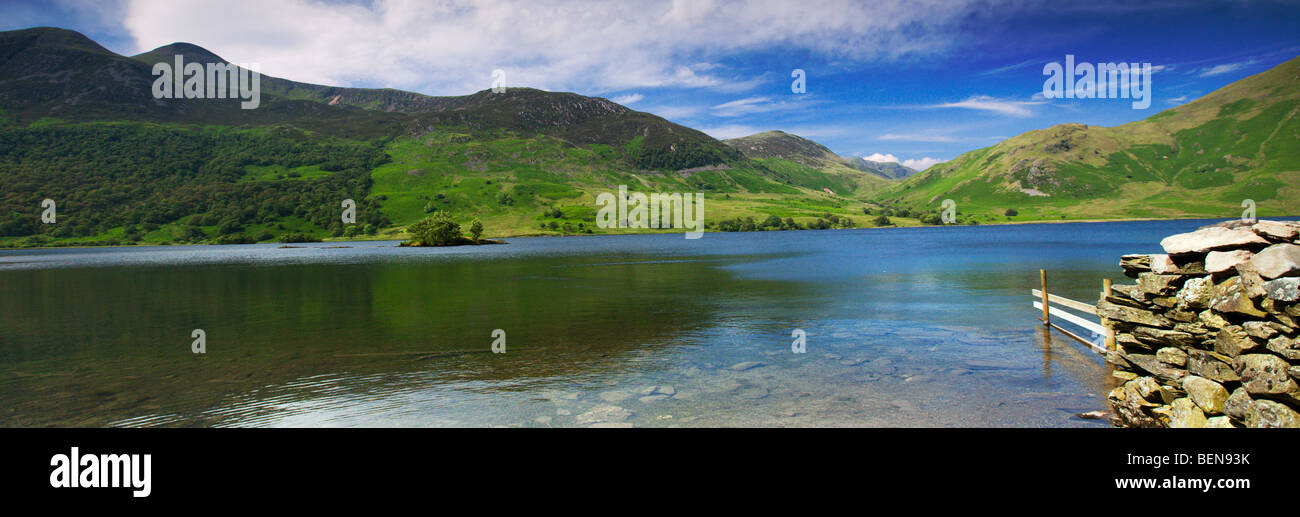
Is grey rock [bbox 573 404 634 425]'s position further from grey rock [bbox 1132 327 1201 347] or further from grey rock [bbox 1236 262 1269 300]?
grey rock [bbox 1236 262 1269 300]

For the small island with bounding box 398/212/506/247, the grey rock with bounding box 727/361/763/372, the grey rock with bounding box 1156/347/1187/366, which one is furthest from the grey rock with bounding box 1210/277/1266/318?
the small island with bounding box 398/212/506/247

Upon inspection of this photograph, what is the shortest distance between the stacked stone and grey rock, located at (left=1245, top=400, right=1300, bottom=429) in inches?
0.7

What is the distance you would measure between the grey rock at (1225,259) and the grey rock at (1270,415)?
12.7ft

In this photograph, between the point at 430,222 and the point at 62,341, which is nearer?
the point at 62,341

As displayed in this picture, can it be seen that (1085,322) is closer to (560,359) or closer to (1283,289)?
(1283,289)

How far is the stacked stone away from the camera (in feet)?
41.2

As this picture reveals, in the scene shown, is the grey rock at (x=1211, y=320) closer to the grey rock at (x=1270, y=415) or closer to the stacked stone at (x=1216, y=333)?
the stacked stone at (x=1216, y=333)

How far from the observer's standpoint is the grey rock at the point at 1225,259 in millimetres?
14399
